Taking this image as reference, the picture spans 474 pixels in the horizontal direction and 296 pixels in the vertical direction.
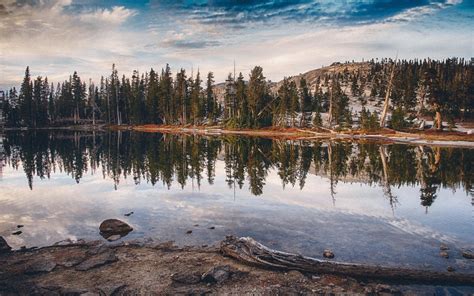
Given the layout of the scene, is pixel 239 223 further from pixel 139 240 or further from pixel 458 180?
pixel 458 180

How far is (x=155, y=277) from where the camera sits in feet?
29.6

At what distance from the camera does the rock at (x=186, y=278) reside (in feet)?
28.7

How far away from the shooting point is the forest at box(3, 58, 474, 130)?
79.8 meters

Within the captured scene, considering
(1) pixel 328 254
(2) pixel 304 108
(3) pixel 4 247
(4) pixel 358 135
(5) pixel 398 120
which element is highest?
(2) pixel 304 108

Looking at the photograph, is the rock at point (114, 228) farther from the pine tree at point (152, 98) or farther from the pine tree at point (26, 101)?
the pine tree at point (26, 101)

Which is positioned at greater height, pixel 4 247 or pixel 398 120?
pixel 398 120

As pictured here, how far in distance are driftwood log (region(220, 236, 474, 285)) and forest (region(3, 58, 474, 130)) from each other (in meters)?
59.4

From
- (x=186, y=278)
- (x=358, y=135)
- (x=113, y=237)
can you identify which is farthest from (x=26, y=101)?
(x=186, y=278)

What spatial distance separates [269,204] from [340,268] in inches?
335

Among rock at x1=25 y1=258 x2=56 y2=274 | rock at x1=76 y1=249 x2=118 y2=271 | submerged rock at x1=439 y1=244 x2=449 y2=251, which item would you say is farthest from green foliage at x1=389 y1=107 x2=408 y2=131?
rock at x1=25 y1=258 x2=56 y2=274

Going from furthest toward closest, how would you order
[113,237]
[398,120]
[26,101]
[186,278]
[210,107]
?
[26,101]
[210,107]
[398,120]
[113,237]
[186,278]

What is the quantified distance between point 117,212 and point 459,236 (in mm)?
14437

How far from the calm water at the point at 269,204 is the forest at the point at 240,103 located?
143ft

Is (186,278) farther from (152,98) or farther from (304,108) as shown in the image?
(152,98)
